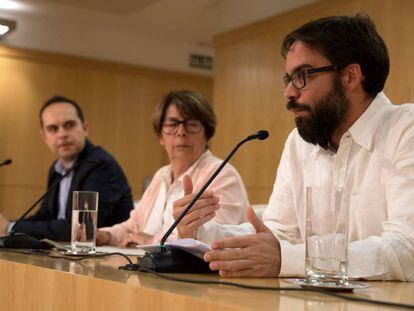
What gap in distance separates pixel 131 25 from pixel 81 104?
1.07 metres

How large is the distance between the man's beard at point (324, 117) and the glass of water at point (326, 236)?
72 cm

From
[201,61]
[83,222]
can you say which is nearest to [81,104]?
[201,61]

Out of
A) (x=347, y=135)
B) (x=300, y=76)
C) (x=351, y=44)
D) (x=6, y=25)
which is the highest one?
(x=6, y=25)

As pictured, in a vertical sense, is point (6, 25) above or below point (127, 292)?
above

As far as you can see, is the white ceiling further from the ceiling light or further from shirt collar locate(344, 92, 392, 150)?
shirt collar locate(344, 92, 392, 150)

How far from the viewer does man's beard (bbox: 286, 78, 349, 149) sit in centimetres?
194

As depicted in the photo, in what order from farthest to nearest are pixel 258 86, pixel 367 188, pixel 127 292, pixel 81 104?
pixel 81 104
pixel 258 86
pixel 367 188
pixel 127 292

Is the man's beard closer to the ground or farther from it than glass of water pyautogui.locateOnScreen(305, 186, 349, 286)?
farther from it

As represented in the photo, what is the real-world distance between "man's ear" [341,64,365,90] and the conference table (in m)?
0.79

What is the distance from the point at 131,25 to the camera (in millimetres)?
7160

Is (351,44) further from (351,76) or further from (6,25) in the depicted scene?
(6,25)

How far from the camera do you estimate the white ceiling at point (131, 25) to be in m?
6.20

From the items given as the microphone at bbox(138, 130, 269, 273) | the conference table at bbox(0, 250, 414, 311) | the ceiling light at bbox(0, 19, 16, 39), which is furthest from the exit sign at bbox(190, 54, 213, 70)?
the microphone at bbox(138, 130, 269, 273)

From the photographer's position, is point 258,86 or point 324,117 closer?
point 324,117
